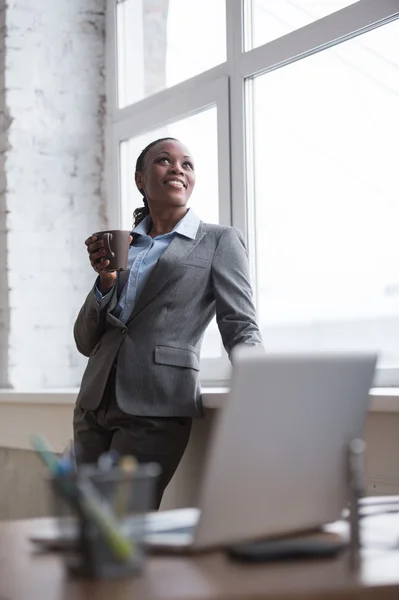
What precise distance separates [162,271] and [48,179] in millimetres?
1390

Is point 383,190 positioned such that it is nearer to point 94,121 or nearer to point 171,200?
point 171,200

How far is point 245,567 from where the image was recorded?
41.2 inches

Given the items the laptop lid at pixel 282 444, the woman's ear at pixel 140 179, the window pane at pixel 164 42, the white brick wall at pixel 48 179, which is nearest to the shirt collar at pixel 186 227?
the woman's ear at pixel 140 179

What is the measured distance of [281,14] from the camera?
2.99 metres

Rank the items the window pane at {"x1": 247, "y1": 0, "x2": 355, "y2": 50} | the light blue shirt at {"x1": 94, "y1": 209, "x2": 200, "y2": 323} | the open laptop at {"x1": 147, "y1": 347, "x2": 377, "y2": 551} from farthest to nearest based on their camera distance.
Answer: the window pane at {"x1": 247, "y1": 0, "x2": 355, "y2": 50} → the light blue shirt at {"x1": 94, "y1": 209, "x2": 200, "y2": 323} → the open laptop at {"x1": 147, "y1": 347, "x2": 377, "y2": 551}

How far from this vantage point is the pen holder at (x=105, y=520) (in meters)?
0.95

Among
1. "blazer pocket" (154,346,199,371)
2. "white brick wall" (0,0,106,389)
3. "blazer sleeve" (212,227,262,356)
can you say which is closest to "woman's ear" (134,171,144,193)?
"blazer sleeve" (212,227,262,356)

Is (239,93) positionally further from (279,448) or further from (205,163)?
(279,448)

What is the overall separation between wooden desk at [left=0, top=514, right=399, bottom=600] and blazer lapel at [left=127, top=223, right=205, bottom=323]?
1.48m

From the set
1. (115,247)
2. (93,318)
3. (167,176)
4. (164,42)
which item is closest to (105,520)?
(115,247)

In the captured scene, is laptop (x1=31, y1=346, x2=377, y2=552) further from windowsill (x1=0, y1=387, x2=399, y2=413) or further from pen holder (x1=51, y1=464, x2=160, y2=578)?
windowsill (x1=0, y1=387, x2=399, y2=413)

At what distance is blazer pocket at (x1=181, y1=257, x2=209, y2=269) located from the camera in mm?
2562

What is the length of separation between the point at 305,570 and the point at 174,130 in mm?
2651

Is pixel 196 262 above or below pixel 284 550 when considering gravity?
above
